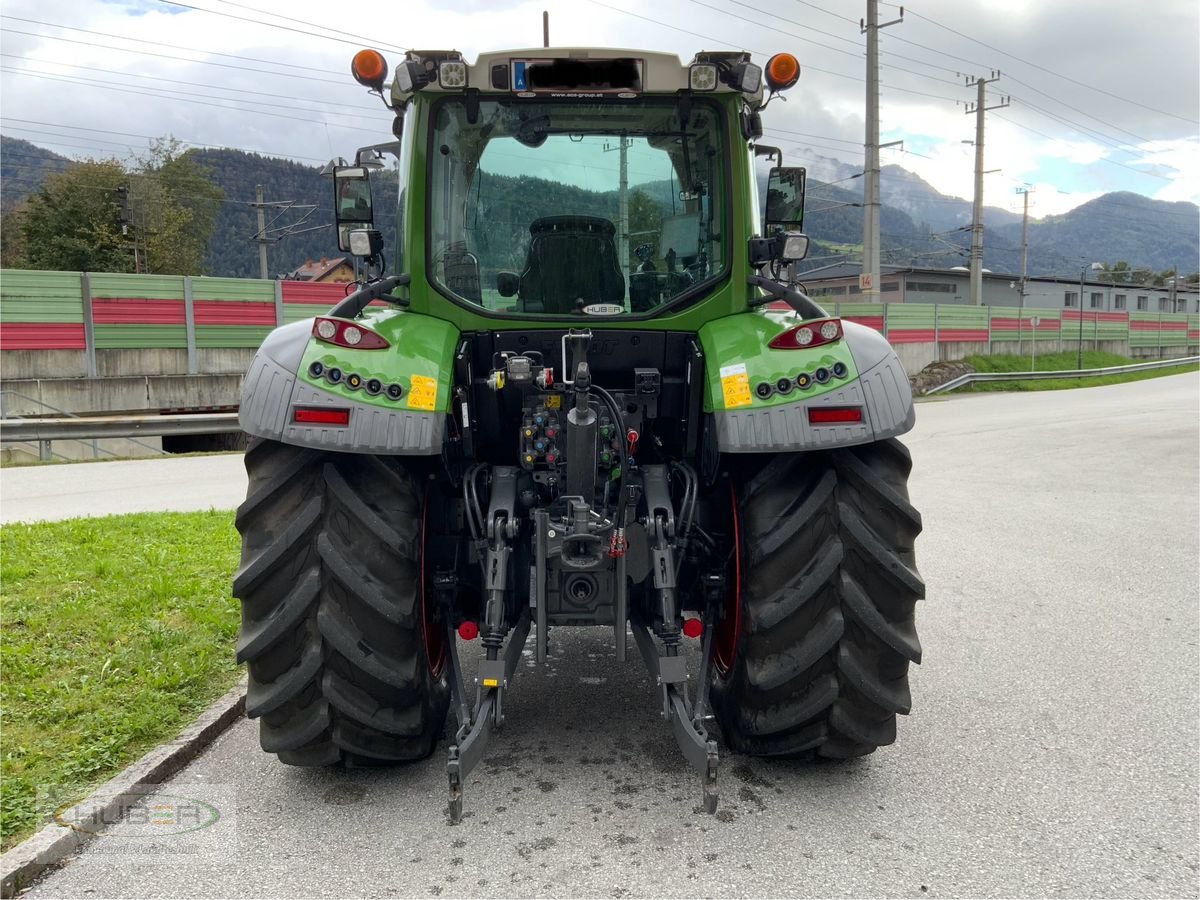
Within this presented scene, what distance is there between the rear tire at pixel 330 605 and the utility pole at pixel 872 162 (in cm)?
2340

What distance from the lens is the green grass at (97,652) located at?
131 inches

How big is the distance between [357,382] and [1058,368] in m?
35.1

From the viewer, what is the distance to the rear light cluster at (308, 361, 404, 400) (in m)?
3.12

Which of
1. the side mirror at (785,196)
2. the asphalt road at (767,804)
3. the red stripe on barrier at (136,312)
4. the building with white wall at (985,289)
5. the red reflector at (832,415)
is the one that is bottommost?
the asphalt road at (767,804)

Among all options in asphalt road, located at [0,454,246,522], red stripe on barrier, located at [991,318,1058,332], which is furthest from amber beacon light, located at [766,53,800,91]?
red stripe on barrier, located at [991,318,1058,332]

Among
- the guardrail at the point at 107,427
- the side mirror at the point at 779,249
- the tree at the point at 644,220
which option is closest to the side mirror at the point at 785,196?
the side mirror at the point at 779,249

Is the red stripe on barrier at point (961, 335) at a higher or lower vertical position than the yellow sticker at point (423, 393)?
higher

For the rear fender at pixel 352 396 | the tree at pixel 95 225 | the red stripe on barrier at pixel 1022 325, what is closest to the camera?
the rear fender at pixel 352 396

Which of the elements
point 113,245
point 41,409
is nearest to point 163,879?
point 41,409

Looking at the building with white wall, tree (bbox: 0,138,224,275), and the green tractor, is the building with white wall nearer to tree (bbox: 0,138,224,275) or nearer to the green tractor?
tree (bbox: 0,138,224,275)

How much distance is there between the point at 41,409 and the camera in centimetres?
1762

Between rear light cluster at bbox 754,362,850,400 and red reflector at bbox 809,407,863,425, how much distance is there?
9 centimetres

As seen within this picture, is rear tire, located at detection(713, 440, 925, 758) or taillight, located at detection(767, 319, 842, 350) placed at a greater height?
taillight, located at detection(767, 319, 842, 350)

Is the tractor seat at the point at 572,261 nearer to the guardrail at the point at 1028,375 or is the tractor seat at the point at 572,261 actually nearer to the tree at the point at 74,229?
the guardrail at the point at 1028,375
